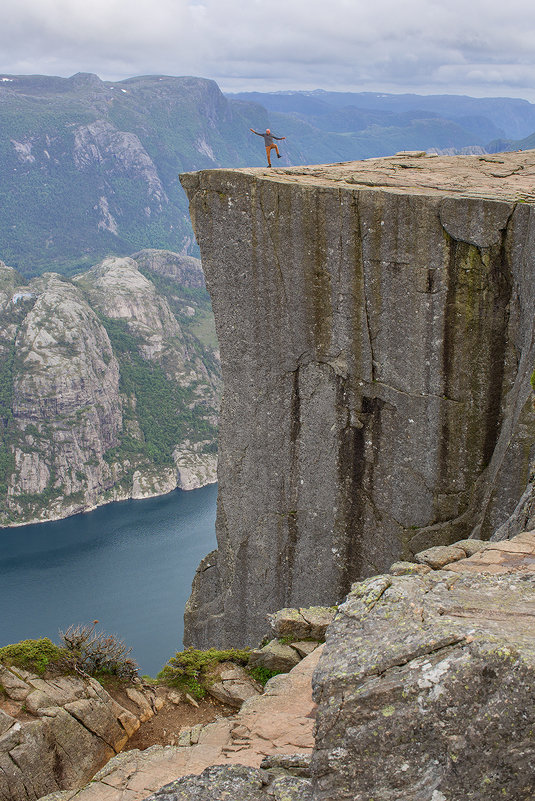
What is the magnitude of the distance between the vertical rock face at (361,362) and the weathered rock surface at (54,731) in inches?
179

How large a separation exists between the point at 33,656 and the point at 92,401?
121 meters

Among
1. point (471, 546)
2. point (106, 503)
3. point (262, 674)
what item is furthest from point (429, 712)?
point (106, 503)

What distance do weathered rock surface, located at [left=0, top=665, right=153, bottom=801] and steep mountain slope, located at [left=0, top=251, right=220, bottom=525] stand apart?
104580mm

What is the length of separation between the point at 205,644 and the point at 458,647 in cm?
1041

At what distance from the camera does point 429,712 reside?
4.57 meters

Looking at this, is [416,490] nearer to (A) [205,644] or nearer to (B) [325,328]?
(B) [325,328]

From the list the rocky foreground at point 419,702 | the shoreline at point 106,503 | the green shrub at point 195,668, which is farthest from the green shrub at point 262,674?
the shoreline at point 106,503

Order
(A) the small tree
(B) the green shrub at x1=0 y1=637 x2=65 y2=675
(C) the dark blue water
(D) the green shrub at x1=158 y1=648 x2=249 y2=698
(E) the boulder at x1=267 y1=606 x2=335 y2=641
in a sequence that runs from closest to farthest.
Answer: (B) the green shrub at x1=0 y1=637 x2=65 y2=675, (D) the green shrub at x1=158 y1=648 x2=249 y2=698, (A) the small tree, (E) the boulder at x1=267 y1=606 x2=335 y2=641, (C) the dark blue water

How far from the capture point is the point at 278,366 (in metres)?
12.1

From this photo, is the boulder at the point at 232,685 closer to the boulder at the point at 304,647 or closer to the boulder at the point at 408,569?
the boulder at the point at 304,647

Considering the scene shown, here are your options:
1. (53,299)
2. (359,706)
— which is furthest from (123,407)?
(359,706)

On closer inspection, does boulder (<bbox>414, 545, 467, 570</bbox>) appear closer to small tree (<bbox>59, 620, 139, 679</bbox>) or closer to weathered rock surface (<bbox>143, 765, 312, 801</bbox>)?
weathered rock surface (<bbox>143, 765, 312, 801</bbox>)

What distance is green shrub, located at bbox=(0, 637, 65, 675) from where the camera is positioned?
30.9 feet

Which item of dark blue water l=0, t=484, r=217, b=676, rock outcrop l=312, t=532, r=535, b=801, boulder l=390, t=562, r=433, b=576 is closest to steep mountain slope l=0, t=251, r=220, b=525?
dark blue water l=0, t=484, r=217, b=676
